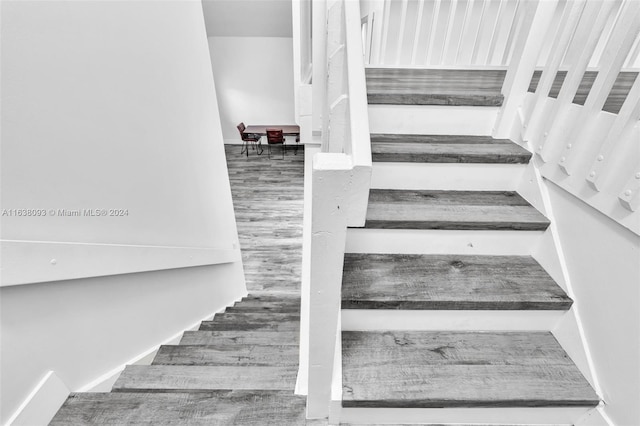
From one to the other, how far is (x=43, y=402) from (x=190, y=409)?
23.4 inches

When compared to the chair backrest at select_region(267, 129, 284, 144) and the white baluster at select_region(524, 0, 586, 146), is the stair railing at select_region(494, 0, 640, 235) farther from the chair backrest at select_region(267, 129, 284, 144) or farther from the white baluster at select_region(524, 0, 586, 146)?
the chair backrest at select_region(267, 129, 284, 144)

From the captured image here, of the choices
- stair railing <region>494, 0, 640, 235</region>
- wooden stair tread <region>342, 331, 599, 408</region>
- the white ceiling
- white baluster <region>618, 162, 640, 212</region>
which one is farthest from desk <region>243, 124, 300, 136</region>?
white baluster <region>618, 162, 640, 212</region>

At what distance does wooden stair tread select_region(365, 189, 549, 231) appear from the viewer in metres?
1.21

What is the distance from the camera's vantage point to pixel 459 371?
3.33 feet

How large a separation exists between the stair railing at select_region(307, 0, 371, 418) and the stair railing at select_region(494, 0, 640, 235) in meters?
0.80

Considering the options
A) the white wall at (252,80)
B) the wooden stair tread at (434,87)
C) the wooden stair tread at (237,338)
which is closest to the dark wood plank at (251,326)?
the wooden stair tread at (237,338)

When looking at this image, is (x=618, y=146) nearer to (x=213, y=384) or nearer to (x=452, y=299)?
(x=452, y=299)

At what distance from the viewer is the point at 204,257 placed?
2.14 meters

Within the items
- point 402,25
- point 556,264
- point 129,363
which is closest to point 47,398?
point 129,363

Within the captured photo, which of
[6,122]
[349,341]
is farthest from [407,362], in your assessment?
[6,122]

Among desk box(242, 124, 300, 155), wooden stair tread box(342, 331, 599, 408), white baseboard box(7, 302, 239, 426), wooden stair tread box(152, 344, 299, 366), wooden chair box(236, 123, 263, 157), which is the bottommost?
wooden chair box(236, 123, 263, 157)

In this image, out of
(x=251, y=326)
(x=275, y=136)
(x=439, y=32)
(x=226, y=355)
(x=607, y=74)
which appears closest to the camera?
(x=607, y=74)

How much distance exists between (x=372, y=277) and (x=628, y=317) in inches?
29.4

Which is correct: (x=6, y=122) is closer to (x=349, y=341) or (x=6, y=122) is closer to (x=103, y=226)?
(x=103, y=226)
